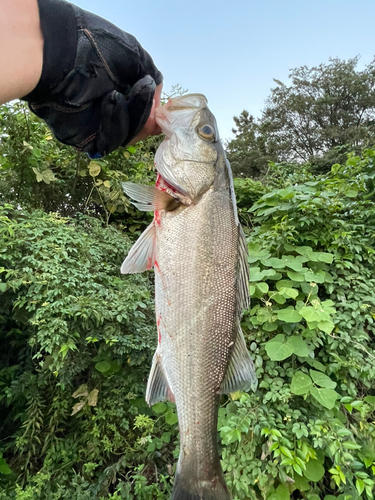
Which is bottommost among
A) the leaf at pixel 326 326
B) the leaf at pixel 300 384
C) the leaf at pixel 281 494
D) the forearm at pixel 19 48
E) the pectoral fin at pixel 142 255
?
the leaf at pixel 281 494

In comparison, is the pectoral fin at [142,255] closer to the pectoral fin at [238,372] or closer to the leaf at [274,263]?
the pectoral fin at [238,372]

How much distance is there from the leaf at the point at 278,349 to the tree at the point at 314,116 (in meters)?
19.1

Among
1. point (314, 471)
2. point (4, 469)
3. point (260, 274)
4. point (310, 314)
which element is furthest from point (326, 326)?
point (4, 469)

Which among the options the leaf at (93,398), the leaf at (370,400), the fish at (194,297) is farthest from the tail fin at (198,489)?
the leaf at (93,398)

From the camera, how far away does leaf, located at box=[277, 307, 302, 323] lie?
81.8 inches

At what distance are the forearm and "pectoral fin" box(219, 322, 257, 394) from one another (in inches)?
44.7

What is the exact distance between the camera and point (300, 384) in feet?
6.40

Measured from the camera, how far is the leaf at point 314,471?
72.8 inches

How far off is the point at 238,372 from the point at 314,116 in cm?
2404

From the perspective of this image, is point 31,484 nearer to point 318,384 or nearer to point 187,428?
point 187,428

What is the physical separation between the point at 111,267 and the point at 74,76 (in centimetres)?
207

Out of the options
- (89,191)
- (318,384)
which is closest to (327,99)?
(89,191)

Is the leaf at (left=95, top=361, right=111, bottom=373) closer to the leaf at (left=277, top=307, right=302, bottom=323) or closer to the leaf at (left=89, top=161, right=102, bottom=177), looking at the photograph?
the leaf at (left=277, top=307, right=302, bottom=323)

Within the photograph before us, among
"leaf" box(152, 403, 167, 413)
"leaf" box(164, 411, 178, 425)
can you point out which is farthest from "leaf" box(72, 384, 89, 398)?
"leaf" box(164, 411, 178, 425)
